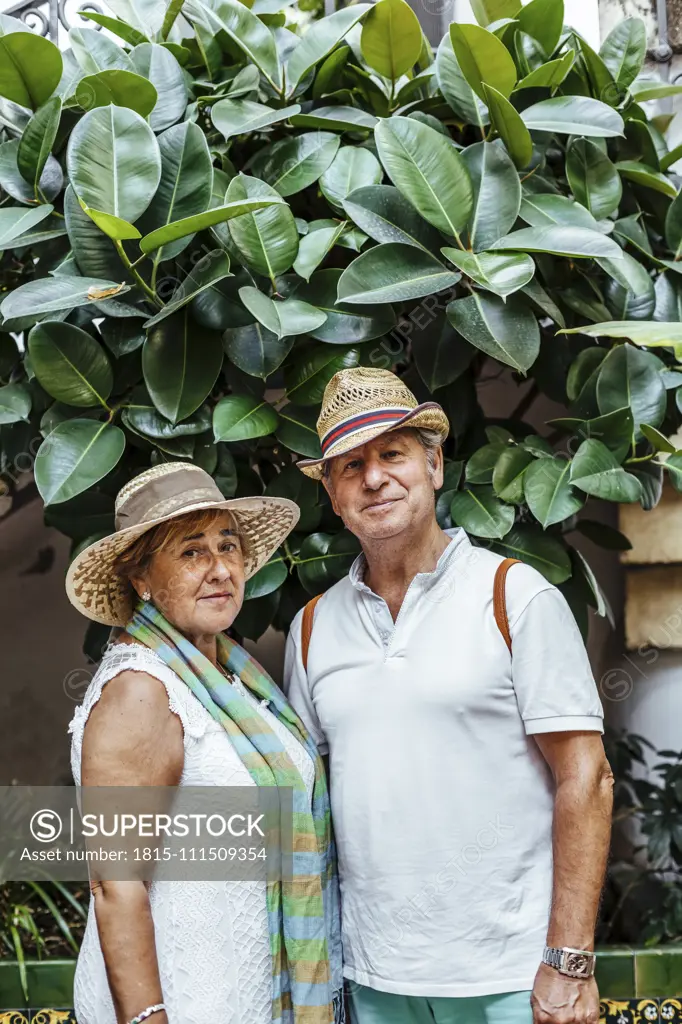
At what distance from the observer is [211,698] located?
5.19 ft

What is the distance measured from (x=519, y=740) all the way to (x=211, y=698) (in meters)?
0.53

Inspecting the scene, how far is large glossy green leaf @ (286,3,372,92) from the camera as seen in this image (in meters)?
1.97

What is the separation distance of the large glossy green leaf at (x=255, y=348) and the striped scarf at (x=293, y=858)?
542 mm

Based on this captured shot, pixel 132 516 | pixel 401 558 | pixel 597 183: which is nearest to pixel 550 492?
pixel 401 558

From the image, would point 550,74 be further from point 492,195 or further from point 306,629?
point 306,629

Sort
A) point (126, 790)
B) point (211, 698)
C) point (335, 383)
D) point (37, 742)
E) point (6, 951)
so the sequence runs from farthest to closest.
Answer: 1. point (37, 742)
2. point (6, 951)
3. point (335, 383)
4. point (211, 698)
5. point (126, 790)

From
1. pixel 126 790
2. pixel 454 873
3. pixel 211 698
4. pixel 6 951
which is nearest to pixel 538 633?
pixel 454 873

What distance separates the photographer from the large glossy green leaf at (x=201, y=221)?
1605 millimetres

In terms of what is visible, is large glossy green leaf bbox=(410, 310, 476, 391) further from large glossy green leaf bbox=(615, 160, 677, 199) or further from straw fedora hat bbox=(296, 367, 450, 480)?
large glossy green leaf bbox=(615, 160, 677, 199)

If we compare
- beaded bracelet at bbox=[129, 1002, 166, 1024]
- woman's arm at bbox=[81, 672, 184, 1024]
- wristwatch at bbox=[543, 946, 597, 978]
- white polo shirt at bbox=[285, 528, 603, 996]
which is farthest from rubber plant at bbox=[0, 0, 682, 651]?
beaded bracelet at bbox=[129, 1002, 166, 1024]

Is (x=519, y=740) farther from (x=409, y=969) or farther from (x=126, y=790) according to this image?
(x=126, y=790)

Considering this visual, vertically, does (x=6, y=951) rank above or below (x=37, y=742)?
below

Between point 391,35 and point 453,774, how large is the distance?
146 centimetres

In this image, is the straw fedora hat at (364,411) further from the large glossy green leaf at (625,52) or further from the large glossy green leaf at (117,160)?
the large glossy green leaf at (625,52)
